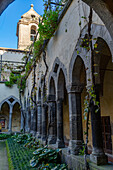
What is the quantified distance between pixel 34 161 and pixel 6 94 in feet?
39.8

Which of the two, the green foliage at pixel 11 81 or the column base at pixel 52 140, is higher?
the green foliage at pixel 11 81

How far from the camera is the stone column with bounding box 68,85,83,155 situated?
14.8 feet

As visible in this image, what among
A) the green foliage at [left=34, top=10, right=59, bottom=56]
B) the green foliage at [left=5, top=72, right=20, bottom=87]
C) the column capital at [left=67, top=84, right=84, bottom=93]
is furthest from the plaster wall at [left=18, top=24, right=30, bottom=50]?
the column capital at [left=67, top=84, right=84, bottom=93]

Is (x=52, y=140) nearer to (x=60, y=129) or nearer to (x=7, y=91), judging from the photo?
(x=60, y=129)

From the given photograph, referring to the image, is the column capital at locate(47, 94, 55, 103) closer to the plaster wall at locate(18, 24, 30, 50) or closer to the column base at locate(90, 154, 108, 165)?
the column base at locate(90, 154, 108, 165)

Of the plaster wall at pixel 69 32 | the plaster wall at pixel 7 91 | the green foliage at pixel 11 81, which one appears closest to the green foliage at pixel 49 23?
the plaster wall at pixel 69 32

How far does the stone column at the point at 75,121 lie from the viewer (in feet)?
14.8

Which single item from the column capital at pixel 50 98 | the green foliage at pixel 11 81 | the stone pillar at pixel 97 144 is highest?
the green foliage at pixel 11 81

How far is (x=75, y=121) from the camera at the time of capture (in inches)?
184

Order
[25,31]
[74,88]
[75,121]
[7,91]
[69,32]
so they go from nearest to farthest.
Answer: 1. [75,121]
2. [74,88]
3. [69,32]
4. [7,91]
5. [25,31]

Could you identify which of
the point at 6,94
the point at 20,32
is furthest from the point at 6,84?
the point at 20,32

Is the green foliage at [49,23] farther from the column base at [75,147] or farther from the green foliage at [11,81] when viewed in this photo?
the green foliage at [11,81]

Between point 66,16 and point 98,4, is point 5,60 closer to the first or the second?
point 66,16

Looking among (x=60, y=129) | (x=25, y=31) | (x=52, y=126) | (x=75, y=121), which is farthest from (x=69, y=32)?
(x=25, y=31)
